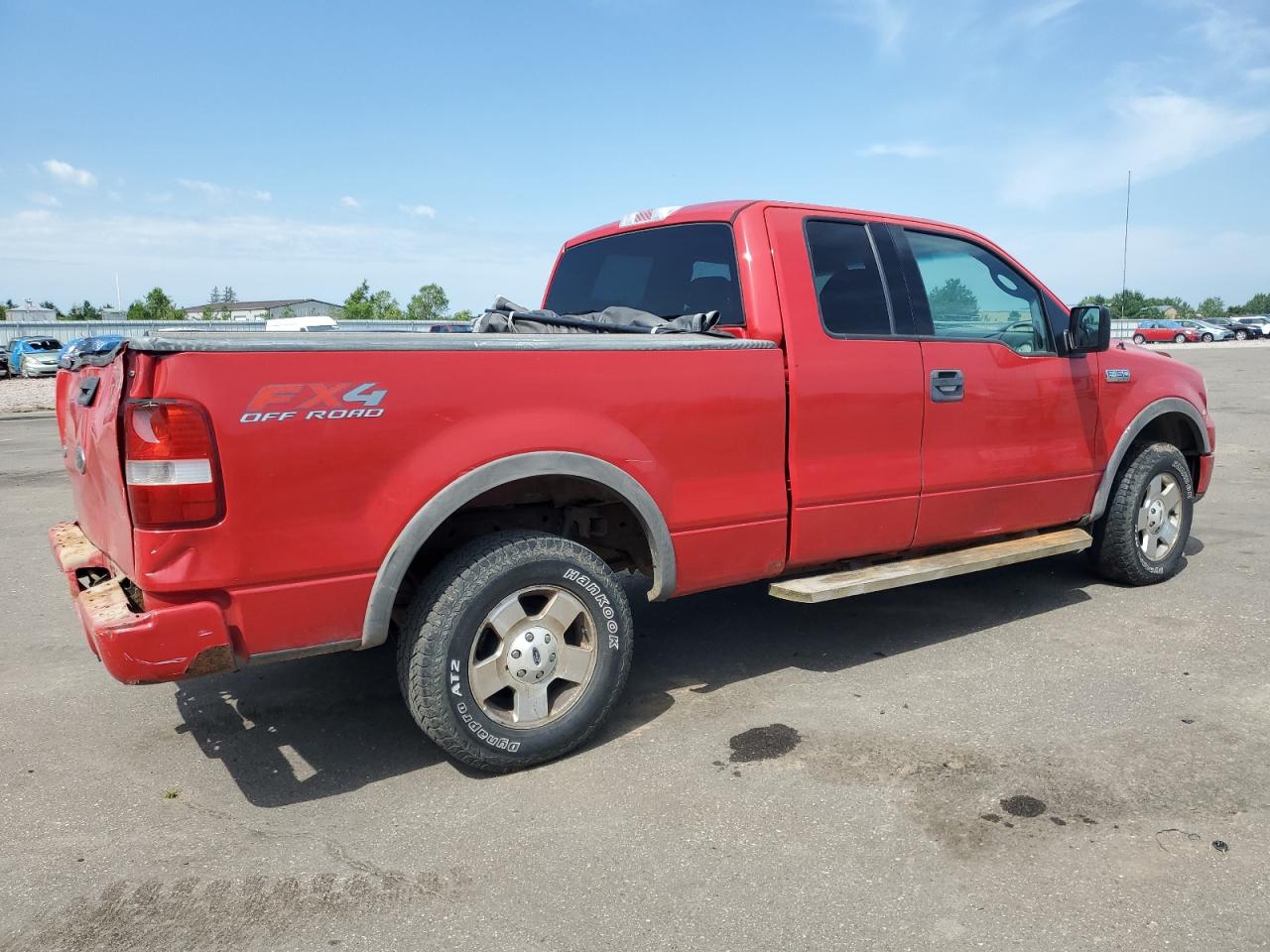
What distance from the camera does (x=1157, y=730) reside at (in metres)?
3.70

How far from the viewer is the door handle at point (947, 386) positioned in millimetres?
4406

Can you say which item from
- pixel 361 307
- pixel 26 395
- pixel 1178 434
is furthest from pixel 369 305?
pixel 1178 434

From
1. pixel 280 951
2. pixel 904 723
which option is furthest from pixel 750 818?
pixel 280 951

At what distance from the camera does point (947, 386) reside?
4.45 metres

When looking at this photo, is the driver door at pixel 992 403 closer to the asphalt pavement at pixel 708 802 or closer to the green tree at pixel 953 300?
the green tree at pixel 953 300

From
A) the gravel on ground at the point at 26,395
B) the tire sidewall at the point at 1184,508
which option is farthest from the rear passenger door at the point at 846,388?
the gravel on ground at the point at 26,395

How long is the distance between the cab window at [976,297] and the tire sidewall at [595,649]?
6.84 ft

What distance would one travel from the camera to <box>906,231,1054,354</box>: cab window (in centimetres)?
461

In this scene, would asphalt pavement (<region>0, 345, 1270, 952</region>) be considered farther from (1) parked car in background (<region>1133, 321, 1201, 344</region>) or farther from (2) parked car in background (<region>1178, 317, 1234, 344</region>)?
(2) parked car in background (<region>1178, 317, 1234, 344</region>)

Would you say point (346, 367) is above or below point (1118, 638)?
above

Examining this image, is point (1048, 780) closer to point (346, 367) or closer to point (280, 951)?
point (280, 951)

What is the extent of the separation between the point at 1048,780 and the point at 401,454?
239cm

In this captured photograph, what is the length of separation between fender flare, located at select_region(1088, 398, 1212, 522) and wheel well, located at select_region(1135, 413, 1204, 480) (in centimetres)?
9

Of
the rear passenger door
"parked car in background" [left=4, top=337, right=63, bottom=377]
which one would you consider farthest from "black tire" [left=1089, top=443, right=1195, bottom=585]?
"parked car in background" [left=4, top=337, right=63, bottom=377]
